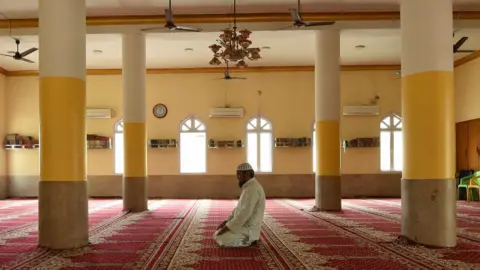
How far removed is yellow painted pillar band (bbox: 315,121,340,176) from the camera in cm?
986

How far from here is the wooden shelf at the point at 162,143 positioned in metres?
14.3

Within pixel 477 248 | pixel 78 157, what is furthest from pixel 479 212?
pixel 78 157

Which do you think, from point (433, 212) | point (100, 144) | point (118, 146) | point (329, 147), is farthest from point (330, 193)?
point (100, 144)

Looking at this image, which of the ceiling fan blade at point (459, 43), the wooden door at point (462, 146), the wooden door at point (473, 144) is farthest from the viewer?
the wooden door at point (462, 146)

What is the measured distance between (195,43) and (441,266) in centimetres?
833

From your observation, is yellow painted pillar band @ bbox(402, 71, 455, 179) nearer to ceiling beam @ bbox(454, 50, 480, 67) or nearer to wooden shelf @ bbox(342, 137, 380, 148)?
ceiling beam @ bbox(454, 50, 480, 67)

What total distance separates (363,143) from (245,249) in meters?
9.43

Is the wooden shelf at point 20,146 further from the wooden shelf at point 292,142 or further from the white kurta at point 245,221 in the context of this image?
the white kurta at point 245,221

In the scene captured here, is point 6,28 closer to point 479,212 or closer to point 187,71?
point 187,71

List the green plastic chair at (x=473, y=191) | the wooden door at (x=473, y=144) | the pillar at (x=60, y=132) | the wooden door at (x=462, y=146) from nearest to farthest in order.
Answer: the pillar at (x=60, y=132)
the green plastic chair at (x=473, y=191)
the wooden door at (x=473, y=144)
the wooden door at (x=462, y=146)

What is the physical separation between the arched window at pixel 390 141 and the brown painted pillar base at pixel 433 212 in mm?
9057

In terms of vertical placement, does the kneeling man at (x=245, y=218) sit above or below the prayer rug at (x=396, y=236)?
above

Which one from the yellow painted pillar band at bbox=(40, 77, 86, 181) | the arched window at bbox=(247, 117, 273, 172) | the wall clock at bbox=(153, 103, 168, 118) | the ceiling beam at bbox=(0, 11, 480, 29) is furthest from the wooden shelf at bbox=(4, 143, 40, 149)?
the yellow painted pillar band at bbox=(40, 77, 86, 181)

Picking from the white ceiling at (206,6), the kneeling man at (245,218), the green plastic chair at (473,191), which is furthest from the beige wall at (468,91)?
the kneeling man at (245,218)
